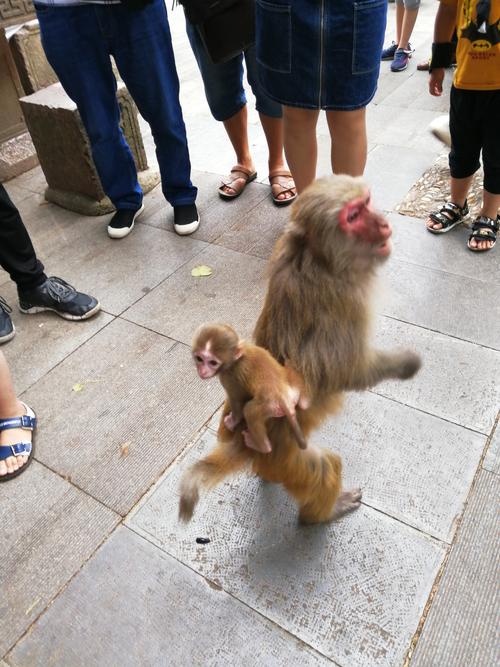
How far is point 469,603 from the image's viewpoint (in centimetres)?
201

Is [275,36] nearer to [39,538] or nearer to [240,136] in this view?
[240,136]

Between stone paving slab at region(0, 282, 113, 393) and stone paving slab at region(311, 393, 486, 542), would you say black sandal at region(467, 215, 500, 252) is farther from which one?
stone paving slab at region(0, 282, 113, 393)

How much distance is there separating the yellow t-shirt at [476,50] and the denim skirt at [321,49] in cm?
55

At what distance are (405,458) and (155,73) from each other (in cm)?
310

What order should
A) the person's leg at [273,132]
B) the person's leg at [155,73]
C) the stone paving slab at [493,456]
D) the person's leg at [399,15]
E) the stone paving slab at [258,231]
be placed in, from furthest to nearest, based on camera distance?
1. the person's leg at [399,15]
2. the person's leg at [273,132]
3. the stone paving slab at [258,231]
4. the person's leg at [155,73]
5. the stone paving slab at [493,456]

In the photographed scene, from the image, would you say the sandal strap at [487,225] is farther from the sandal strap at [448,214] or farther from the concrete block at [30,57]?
the concrete block at [30,57]

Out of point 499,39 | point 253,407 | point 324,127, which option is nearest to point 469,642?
point 253,407

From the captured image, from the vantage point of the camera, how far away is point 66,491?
2604 millimetres

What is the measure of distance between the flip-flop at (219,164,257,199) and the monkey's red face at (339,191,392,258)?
10.4 feet

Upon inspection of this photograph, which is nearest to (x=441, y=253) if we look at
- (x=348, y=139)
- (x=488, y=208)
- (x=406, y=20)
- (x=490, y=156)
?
(x=488, y=208)

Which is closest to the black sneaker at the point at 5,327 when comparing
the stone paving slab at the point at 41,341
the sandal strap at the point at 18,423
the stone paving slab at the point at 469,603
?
the stone paving slab at the point at 41,341

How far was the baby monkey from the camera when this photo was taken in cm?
170

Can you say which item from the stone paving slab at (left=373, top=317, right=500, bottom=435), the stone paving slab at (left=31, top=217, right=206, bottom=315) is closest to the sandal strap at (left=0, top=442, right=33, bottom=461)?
the stone paving slab at (left=31, top=217, right=206, bottom=315)

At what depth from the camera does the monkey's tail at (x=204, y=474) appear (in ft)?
6.01
